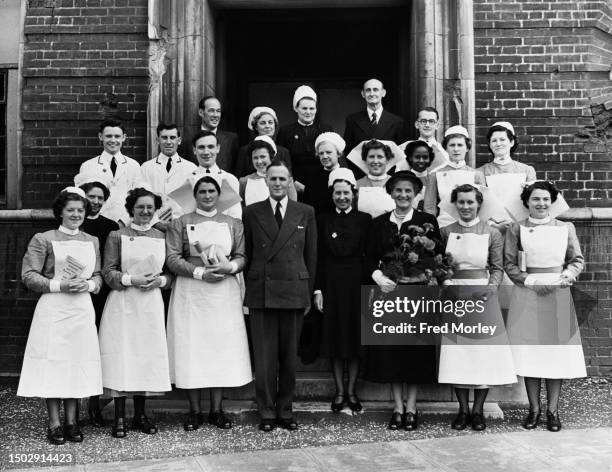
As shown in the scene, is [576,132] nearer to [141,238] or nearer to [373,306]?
[373,306]

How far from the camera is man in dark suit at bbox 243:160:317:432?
5.32m

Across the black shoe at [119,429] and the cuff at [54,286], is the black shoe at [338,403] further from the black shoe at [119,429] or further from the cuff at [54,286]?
the cuff at [54,286]

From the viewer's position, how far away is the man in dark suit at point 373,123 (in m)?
6.75

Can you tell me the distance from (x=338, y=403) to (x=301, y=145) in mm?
2387

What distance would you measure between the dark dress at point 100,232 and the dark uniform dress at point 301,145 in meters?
1.74

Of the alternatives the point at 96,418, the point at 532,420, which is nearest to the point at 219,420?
the point at 96,418

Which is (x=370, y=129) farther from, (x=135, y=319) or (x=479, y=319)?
(x=135, y=319)

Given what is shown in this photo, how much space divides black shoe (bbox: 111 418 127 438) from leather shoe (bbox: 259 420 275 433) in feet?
3.29

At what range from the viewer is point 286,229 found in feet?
17.7

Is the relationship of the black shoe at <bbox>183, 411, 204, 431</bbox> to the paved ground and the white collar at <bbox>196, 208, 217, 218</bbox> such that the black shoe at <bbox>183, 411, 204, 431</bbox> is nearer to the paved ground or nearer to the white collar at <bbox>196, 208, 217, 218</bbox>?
the paved ground

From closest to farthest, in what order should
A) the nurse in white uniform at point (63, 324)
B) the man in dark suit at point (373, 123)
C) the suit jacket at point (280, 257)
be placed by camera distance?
the nurse in white uniform at point (63, 324) → the suit jacket at point (280, 257) → the man in dark suit at point (373, 123)

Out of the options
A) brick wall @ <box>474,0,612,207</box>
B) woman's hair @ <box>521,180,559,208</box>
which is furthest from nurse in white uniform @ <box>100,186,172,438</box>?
brick wall @ <box>474,0,612,207</box>

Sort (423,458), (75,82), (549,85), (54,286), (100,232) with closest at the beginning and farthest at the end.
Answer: (423,458) < (54,286) < (100,232) < (549,85) < (75,82)

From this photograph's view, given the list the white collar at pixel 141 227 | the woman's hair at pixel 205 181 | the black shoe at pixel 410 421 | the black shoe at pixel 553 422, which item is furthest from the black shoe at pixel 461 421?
the white collar at pixel 141 227
